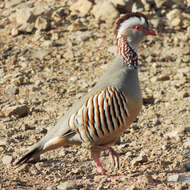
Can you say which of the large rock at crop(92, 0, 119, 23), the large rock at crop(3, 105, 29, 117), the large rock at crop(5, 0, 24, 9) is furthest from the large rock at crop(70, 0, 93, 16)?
the large rock at crop(3, 105, 29, 117)

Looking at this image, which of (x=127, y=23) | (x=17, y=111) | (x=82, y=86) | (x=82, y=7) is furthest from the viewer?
(x=82, y=7)

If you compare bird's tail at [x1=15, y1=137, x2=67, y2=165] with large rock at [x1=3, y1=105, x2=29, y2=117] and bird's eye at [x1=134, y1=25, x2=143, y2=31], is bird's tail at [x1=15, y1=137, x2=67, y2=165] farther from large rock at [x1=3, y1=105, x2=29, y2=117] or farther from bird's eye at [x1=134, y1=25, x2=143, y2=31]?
large rock at [x1=3, y1=105, x2=29, y2=117]

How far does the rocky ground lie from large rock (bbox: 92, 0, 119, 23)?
2 cm

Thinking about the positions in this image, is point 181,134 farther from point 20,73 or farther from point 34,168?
point 20,73

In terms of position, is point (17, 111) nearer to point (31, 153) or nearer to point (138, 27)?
point (31, 153)

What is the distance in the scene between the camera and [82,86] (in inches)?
291

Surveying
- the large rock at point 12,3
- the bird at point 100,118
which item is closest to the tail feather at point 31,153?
the bird at point 100,118

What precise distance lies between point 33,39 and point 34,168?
3.93 metres

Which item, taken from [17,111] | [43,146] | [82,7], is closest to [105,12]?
[82,7]

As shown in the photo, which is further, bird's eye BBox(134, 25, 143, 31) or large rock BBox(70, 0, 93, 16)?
large rock BBox(70, 0, 93, 16)

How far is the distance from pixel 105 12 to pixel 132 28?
384cm

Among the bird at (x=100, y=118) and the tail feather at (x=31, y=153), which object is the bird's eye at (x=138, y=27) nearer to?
the bird at (x=100, y=118)

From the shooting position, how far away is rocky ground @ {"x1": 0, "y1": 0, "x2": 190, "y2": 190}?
16.4ft

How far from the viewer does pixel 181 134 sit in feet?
19.6
